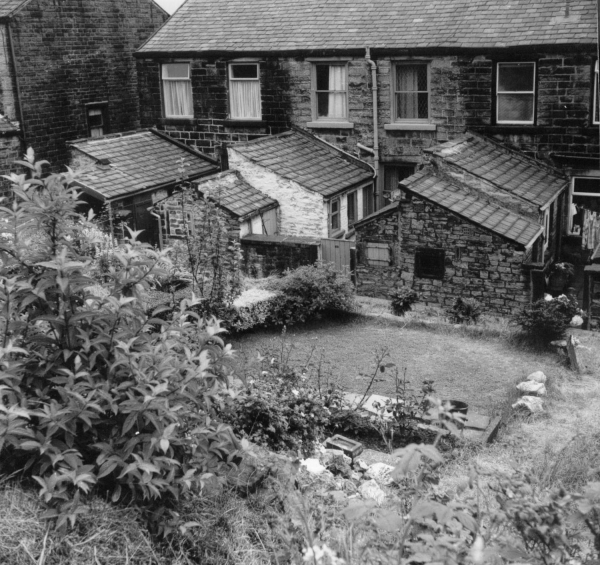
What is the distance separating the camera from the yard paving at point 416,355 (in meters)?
11.3

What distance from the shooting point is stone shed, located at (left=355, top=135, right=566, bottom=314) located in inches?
627

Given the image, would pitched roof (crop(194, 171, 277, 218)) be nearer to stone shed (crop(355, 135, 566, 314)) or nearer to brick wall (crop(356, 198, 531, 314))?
stone shed (crop(355, 135, 566, 314))

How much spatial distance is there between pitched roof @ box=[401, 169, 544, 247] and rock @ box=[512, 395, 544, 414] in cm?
573

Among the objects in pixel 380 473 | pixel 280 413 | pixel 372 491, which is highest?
pixel 280 413

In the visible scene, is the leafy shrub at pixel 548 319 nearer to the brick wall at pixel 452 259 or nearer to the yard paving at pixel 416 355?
the yard paving at pixel 416 355

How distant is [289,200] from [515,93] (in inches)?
243

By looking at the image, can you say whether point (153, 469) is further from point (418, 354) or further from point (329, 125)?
point (329, 125)

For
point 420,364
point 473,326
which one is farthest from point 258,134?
point 420,364

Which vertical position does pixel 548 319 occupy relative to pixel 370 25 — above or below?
below

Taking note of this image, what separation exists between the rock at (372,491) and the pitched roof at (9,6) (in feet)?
62.7

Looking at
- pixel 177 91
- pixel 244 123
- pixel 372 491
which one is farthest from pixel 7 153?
pixel 372 491

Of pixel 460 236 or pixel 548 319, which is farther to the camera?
pixel 460 236

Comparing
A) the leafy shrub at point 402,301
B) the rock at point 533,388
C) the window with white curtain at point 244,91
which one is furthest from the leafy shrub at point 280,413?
the window with white curtain at point 244,91

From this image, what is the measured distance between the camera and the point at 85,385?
504cm
